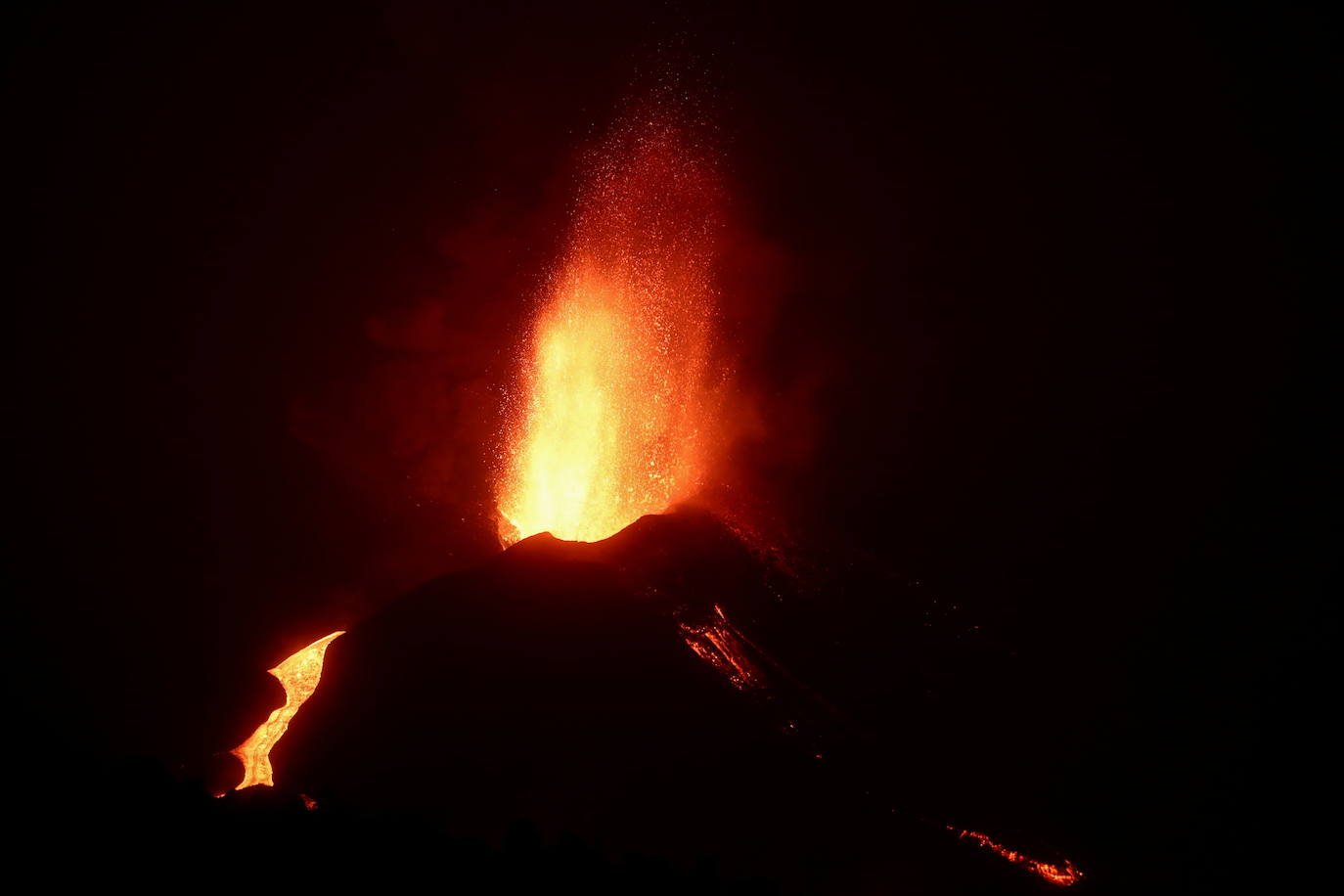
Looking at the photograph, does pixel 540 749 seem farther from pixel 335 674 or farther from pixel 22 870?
pixel 22 870

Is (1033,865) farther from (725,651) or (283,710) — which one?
(283,710)

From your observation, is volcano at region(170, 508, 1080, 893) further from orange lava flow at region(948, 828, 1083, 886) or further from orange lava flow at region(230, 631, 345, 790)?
orange lava flow at region(230, 631, 345, 790)

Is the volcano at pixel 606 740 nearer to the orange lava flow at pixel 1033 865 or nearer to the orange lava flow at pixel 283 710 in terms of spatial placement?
the orange lava flow at pixel 1033 865

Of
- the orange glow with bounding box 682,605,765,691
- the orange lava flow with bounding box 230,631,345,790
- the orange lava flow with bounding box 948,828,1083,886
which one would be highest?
the orange glow with bounding box 682,605,765,691

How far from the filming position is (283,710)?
575 inches

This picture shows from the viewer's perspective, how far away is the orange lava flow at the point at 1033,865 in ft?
28.1

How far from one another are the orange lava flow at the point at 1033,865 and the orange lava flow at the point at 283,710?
7.42 m

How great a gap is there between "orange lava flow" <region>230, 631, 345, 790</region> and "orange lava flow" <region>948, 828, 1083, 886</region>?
742 centimetres

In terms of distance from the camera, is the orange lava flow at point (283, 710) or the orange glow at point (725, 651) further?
the orange lava flow at point (283, 710)

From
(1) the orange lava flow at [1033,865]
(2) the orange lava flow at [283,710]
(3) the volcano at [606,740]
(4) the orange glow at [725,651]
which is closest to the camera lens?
(3) the volcano at [606,740]

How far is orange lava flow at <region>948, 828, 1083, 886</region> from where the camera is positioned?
858 cm

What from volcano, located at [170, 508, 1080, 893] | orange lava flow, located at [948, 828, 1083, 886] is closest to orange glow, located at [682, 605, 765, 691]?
volcano, located at [170, 508, 1080, 893]

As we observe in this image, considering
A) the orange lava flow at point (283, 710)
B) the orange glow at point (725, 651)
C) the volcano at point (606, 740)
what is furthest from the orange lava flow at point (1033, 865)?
the orange lava flow at point (283, 710)

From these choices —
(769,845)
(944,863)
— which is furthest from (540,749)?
(944,863)
